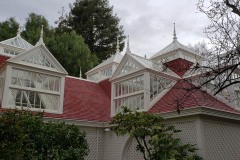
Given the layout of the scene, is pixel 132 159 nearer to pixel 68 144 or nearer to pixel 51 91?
pixel 68 144

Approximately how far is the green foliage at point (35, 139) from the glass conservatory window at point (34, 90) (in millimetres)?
2639

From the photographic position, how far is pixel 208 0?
346 inches

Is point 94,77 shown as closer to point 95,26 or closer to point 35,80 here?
point 35,80

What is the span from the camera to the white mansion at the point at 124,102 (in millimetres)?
11438

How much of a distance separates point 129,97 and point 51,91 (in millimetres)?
3974

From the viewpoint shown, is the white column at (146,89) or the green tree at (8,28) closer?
the white column at (146,89)

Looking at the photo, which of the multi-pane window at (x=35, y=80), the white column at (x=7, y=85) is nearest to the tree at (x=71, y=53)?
the multi-pane window at (x=35, y=80)

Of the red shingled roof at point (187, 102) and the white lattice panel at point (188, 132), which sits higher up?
the red shingled roof at point (187, 102)

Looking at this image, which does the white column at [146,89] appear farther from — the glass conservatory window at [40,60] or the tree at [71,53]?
the tree at [71,53]

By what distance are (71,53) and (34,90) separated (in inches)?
727

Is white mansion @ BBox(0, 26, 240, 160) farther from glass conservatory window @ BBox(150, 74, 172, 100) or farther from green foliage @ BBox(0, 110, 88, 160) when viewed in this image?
green foliage @ BBox(0, 110, 88, 160)

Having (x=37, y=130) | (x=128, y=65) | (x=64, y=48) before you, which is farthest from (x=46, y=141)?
(x=64, y=48)

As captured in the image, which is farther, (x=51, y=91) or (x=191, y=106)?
(x=51, y=91)

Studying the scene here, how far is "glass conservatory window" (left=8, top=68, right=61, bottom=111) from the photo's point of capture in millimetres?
13470
